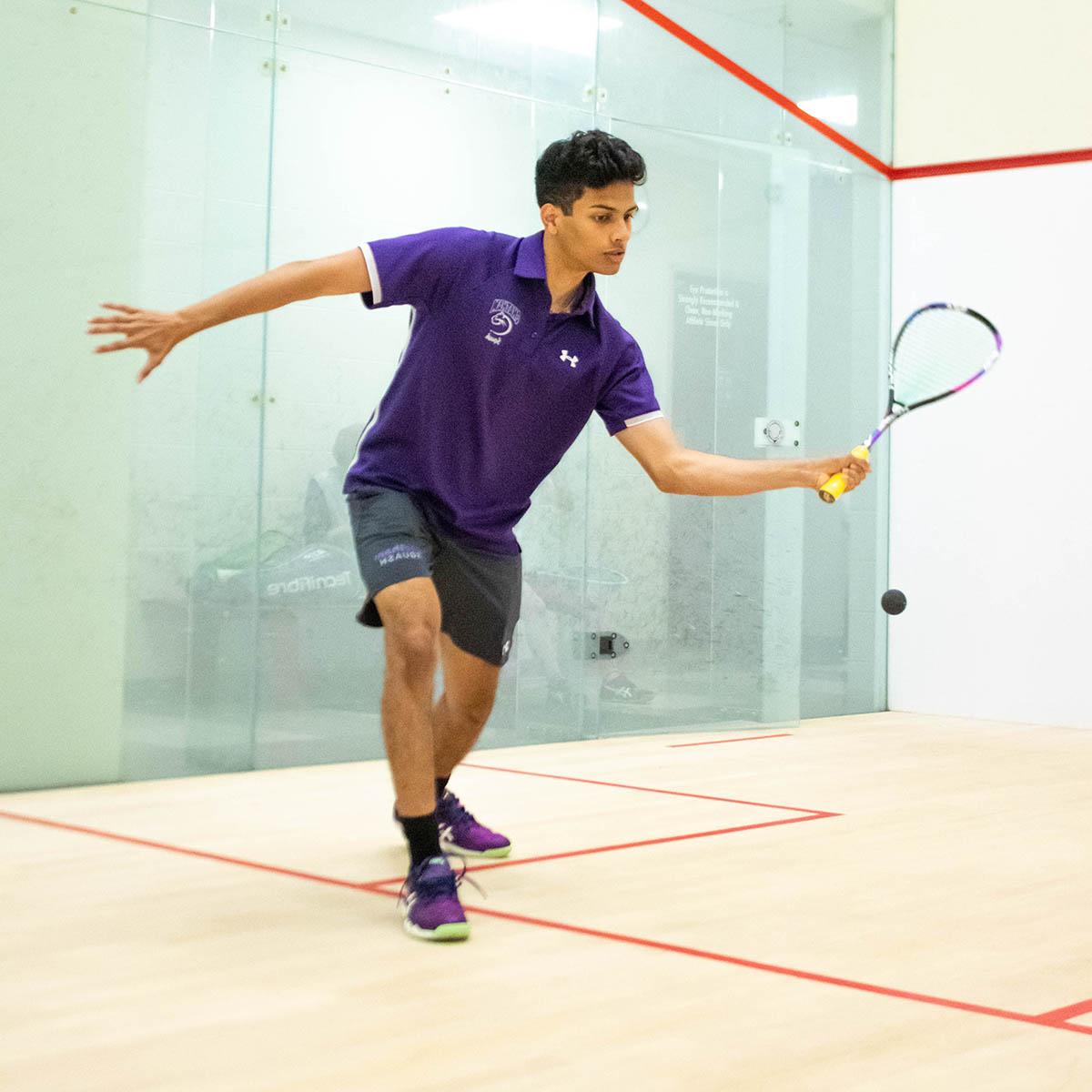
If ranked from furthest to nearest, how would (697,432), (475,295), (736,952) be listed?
(697,432), (475,295), (736,952)

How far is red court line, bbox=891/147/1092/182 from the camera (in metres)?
5.51

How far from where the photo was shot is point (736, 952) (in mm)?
2045

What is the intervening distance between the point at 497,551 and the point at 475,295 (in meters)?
0.39

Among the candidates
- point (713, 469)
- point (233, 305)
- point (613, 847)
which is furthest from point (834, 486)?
point (613, 847)

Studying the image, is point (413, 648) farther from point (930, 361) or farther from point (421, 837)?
point (930, 361)

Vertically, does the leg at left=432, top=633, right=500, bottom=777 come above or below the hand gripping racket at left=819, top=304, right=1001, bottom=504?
below

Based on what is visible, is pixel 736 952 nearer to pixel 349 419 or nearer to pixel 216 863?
pixel 216 863

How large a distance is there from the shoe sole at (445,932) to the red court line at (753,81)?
3435 millimetres

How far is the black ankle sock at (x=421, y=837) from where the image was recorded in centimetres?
218

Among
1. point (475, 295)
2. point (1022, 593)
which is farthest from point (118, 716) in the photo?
point (1022, 593)

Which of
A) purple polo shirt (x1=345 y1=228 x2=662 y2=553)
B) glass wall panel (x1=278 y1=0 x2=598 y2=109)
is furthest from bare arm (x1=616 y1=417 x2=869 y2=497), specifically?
glass wall panel (x1=278 y1=0 x2=598 y2=109)

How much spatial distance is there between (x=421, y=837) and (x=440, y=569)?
0.46 metres

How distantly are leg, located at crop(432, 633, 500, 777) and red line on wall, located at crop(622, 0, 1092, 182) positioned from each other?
2.85m

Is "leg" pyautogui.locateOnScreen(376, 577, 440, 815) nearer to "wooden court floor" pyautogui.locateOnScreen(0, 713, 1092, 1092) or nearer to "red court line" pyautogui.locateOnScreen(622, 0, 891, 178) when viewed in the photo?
"wooden court floor" pyautogui.locateOnScreen(0, 713, 1092, 1092)
